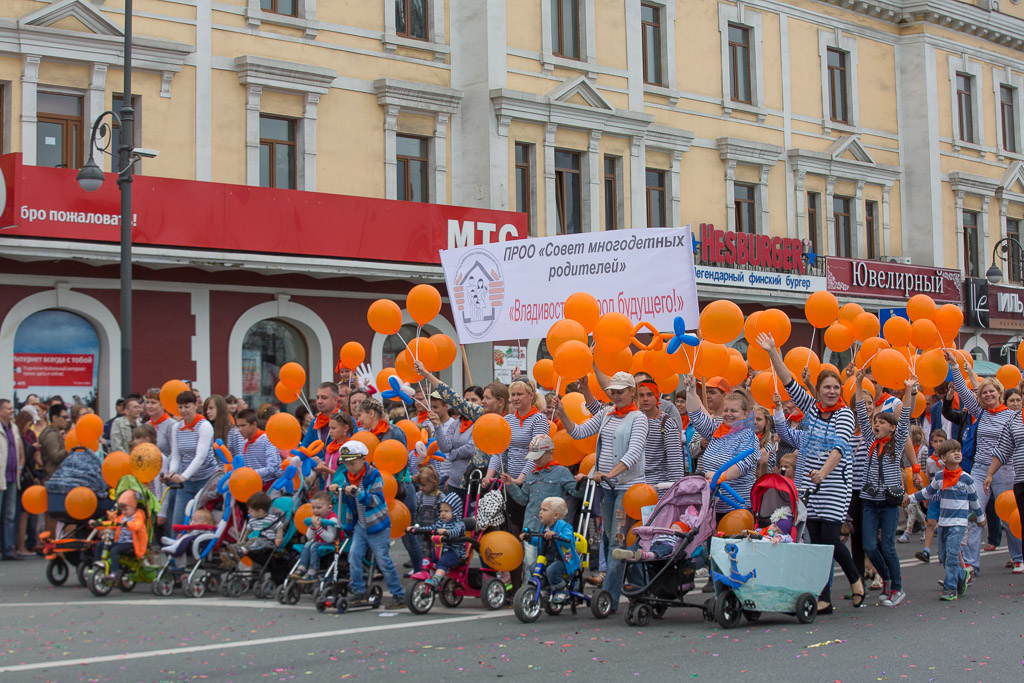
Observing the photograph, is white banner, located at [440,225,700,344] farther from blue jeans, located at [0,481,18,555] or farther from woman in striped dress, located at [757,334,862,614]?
blue jeans, located at [0,481,18,555]

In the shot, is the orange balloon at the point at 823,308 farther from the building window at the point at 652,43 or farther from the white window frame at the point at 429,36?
the building window at the point at 652,43

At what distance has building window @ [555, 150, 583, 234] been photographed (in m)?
26.9

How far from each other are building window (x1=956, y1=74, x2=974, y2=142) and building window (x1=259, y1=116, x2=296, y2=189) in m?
22.7

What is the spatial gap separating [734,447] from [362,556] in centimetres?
319

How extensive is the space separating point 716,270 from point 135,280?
525 inches

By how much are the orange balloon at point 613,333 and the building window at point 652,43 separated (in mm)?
18463

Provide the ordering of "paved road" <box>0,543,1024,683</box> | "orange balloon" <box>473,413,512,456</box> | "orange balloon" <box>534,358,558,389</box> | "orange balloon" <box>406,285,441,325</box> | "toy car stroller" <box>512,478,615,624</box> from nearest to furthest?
"paved road" <box>0,543,1024,683</box>, "toy car stroller" <box>512,478,615,624</box>, "orange balloon" <box>473,413,512,456</box>, "orange balloon" <box>534,358,558,389</box>, "orange balloon" <box>406,285,441,325</box>

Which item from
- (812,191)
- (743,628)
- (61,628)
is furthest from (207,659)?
(812,191)

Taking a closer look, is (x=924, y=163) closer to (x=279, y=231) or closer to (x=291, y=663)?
(x=279, y=231)

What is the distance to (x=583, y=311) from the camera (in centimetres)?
1249

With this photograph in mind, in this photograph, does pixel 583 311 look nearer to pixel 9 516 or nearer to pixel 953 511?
pixel 953 511

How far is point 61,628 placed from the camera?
9812 mm

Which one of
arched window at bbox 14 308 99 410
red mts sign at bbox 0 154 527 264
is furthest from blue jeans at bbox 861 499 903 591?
arched window at bbox 14 308 99 410

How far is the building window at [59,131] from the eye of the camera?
20391mm
